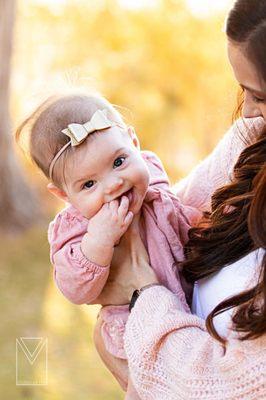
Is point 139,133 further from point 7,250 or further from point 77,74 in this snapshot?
point 77,74

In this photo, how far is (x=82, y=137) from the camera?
173 centimetres

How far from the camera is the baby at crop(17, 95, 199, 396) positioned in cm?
176

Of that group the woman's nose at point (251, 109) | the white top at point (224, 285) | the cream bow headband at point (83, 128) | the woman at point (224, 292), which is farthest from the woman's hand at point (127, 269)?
the woman's nose at point (251, 109)

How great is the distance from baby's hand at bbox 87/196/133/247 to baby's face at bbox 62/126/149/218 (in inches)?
0.8

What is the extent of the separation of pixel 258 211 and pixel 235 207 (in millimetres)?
267

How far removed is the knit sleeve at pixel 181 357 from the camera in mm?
1555

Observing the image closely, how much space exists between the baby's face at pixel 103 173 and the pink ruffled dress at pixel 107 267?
76mm

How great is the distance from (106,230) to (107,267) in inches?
3.3

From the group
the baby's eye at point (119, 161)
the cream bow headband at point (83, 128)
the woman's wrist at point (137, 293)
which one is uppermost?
the cream bow headband at point (83, 128)

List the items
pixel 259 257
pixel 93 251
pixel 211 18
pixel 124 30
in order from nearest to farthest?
1. pixel 259 257
2. pixel 93 251
3. pixel 211 18
4. pixel 124 30

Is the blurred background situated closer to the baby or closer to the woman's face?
the baby

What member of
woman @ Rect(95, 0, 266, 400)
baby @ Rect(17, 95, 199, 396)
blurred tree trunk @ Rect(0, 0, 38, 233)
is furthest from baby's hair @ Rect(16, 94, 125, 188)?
blurred tree trunk @ Rect(0, 0, 38, 233)

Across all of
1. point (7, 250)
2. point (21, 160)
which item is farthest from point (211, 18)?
point (7, 250)

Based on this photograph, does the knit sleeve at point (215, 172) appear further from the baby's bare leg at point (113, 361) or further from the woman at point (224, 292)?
the baby's bare leg at point (113, 361)
